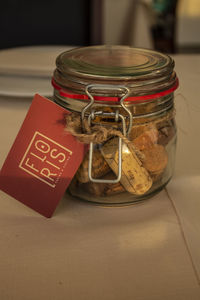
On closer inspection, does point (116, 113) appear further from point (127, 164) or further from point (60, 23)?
point (60, 23)

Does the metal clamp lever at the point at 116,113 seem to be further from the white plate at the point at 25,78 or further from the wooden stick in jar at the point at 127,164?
the white plate at the point at 25,78

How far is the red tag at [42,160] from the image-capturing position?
454 millimetres

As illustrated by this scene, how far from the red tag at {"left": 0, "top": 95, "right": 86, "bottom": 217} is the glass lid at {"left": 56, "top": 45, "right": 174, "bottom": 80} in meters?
0.05

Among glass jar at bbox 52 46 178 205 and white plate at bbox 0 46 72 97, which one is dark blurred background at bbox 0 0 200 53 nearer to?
white plate at bbox 0 46 72 97

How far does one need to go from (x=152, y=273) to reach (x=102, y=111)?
18 cm

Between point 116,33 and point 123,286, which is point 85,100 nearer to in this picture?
point 123,286

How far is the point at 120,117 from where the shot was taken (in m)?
0.41

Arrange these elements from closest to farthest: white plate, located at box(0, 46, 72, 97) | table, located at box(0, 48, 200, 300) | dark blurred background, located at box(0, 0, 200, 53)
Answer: table, located at box(0, 48, 200, 300) → white plate, located at box(0, 46, 72, 97) → dark blurred background, located at box(0, 0, 200, 53)

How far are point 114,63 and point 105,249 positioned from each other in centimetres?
22

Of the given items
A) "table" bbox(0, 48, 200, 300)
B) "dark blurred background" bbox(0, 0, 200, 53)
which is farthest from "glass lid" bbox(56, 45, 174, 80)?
"dark blurred background" bbox(0, 0, 200, 53)

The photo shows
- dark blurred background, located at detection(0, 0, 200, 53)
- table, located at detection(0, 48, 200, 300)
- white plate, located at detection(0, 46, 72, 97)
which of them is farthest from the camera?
dark blurred background, located at detection(0, 0, 200, 53)

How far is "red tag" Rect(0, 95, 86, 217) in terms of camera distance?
454 millimetres

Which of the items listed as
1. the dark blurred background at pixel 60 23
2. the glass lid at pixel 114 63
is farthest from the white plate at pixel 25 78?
the dark blurred background at pixel 60 23

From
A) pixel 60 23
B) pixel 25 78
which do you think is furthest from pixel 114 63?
pixel 60 23
